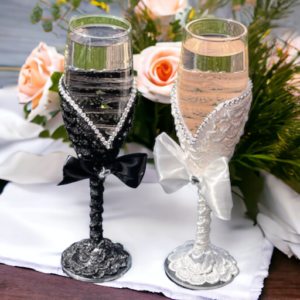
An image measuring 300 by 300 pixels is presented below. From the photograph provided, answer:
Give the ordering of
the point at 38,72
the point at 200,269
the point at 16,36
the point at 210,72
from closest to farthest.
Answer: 1. the point at 210,72
2. the point at 200,269
3. the point at 38,72
4. the point at 16,36

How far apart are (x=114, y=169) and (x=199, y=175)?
0.10 meters

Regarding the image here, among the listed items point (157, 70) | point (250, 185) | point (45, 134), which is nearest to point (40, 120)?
point (45, 134)

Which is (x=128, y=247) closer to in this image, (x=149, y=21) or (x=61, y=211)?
(x=61, y=211)

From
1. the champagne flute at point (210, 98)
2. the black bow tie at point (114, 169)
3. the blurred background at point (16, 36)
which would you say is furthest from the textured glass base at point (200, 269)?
the blurred background at point (16, 36)

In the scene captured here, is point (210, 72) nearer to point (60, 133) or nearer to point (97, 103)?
point (97, 103)

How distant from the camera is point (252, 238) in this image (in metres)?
0.65

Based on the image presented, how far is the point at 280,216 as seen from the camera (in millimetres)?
644

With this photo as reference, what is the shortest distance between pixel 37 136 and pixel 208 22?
0.38m

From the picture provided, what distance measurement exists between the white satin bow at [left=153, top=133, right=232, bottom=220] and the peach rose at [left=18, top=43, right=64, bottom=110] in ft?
0.69

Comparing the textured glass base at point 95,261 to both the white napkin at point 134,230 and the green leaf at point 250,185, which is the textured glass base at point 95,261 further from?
the green leaf at point 250,185

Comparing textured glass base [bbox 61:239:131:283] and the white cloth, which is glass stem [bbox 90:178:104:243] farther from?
the white cloth

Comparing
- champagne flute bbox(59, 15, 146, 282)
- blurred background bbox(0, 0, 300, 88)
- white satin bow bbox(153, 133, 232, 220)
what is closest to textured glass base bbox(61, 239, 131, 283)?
champagne flute bbox(59, 15, 146, 282)

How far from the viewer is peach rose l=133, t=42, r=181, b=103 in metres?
0.62

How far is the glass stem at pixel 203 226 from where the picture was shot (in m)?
0.57
